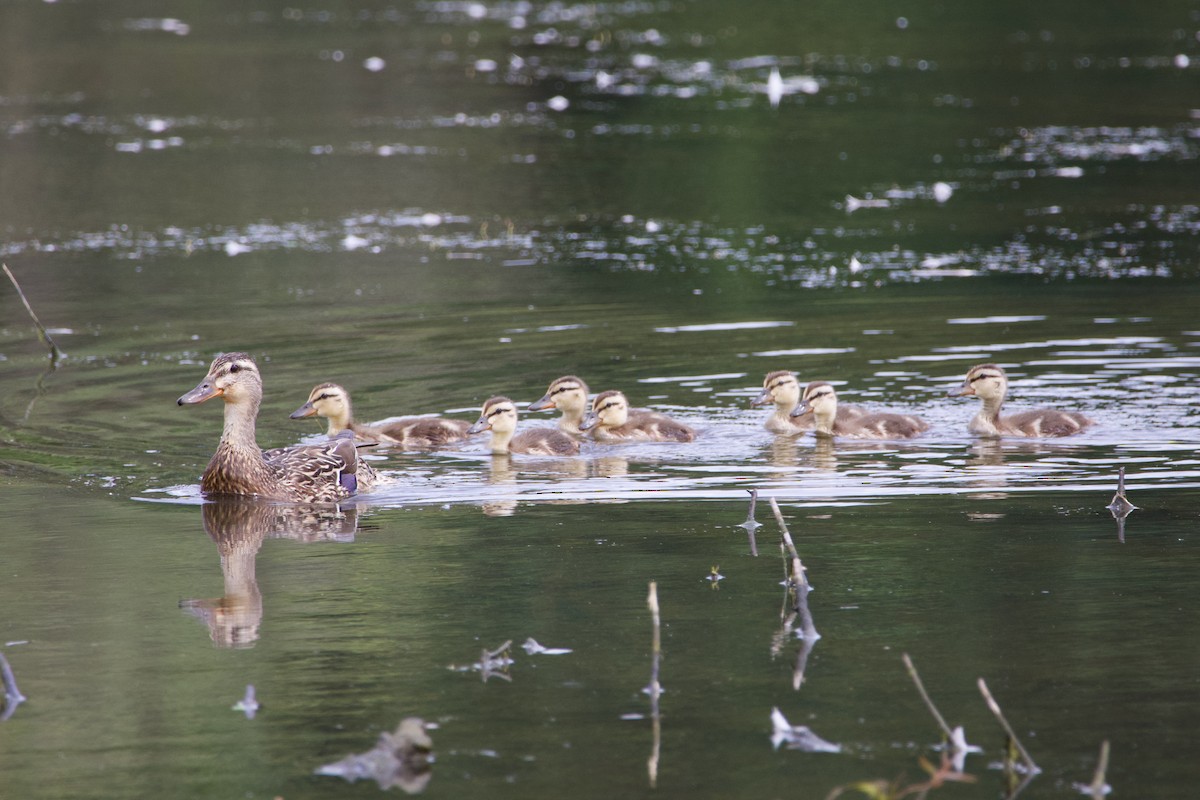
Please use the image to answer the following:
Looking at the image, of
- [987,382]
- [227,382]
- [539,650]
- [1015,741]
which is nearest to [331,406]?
[227,382]

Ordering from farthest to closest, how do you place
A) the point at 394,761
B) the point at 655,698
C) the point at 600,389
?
1. the point at 600,389
2. the point at 655,698
3. the point at 394,761

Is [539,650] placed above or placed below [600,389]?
below

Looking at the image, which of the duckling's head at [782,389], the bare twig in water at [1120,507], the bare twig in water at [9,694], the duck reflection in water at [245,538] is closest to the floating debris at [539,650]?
the duck reflection in water at [245,538]

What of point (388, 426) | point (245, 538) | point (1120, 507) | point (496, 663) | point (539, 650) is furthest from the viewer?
point (388, 426)

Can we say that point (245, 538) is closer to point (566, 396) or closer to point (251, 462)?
point (251, 462)

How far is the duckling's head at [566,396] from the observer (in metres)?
12.9

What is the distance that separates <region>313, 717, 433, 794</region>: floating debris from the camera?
6.11 meters

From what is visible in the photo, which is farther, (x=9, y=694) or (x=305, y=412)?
(x=305, y=412)

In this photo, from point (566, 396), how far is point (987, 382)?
2790 mm

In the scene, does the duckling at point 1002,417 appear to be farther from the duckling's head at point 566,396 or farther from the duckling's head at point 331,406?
the duckling's head at point 331,406

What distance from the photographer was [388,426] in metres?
12.5

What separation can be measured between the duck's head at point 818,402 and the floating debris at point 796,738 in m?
6.31

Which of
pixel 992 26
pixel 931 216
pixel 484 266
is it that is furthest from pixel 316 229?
pixel 992 26

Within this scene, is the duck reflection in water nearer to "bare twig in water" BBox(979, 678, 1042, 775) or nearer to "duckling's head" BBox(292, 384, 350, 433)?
"duckling's head" BBox(292, 384, 350, 433)
